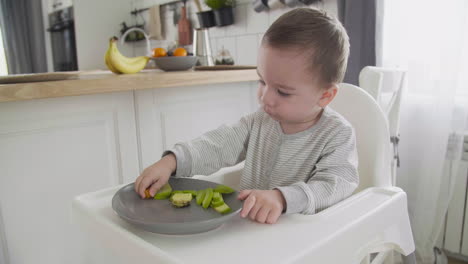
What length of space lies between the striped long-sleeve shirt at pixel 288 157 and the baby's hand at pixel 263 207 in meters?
0.02

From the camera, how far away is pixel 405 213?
713 millimetres

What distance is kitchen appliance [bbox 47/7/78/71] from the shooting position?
11.0 ft

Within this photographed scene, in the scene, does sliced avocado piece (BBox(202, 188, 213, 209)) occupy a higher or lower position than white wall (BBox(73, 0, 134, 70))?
lower

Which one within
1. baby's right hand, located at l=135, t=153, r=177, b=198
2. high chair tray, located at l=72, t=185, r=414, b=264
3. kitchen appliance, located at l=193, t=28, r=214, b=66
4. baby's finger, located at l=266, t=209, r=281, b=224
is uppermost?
kitchen appliance, located at l=193, t=28, r=214, b=66

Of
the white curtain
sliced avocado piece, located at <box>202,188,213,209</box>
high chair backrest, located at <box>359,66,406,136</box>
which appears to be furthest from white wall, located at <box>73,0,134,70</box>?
sliced avocado piece, located at <box>202,188,213,209</box>

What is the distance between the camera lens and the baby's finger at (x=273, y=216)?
0.60 meters

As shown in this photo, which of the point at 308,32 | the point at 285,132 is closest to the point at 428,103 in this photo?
the point at 285,132

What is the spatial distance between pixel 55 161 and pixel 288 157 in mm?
802

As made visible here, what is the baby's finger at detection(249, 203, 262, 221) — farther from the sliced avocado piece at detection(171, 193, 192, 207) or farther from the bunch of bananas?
the bunch of bananas

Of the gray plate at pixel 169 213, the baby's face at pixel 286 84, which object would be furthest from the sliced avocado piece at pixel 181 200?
the baby's face at pixel 286 84

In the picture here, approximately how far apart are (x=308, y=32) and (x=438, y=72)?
3.26ft

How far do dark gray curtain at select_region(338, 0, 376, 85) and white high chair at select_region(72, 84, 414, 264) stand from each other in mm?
978

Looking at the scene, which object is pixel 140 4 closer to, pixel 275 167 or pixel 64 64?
pixel 64 64

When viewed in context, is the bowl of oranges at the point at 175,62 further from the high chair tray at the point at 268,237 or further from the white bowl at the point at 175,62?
the high chair tray at the point at 268,237
